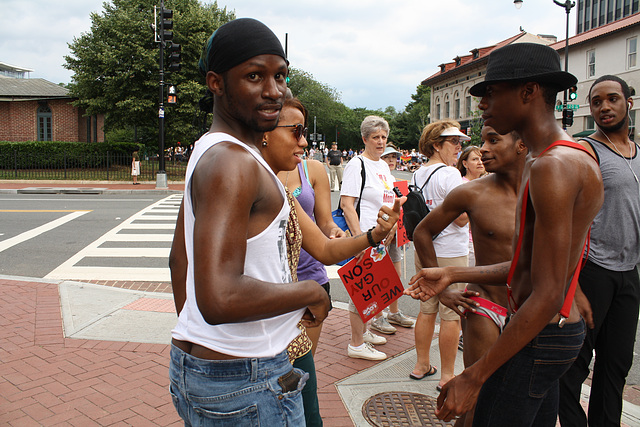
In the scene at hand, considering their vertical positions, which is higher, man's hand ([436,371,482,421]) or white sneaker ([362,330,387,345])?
man's hand ([436,371,482,421])

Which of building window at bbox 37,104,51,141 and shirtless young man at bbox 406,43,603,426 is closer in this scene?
shirtless young man at bbox 406,43,603,426

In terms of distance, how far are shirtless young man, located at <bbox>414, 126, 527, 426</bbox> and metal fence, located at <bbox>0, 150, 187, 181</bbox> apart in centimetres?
2464

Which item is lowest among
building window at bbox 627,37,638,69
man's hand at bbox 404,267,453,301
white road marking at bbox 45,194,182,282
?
white road marking at bbox 45,194,182,282

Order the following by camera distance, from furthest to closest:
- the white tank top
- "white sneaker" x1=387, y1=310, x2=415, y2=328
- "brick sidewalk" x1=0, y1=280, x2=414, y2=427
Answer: "white sneaker" x1=387, y1=310, x2=415, y2=328 → "brick sidewalk" x1=0, y1=280, x2=414, y2=427 → the white tank top

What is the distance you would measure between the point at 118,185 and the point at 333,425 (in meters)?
22.2

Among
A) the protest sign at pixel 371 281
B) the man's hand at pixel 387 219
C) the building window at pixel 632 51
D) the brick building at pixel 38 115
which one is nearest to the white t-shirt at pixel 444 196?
the protest sign at pixel 371 281

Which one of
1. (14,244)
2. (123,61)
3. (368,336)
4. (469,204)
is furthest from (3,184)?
(469,204)

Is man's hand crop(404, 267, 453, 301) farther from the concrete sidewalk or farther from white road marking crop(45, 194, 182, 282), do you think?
white road marking crop(45, 194, 182, 282)

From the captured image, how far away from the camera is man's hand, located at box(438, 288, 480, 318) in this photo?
262 centimetres

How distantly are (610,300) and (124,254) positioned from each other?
314 inches

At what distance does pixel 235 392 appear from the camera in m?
1.51

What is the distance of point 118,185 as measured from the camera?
23.3 metres

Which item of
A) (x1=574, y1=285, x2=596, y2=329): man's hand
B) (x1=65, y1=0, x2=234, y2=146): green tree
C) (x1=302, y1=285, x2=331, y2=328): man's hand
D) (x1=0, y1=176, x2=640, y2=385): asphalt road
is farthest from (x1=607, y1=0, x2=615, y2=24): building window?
(x1=302, y1=285, x2=331, y2=328): man's hand

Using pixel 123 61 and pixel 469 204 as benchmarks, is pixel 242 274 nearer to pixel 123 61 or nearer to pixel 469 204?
pixel 469 204
